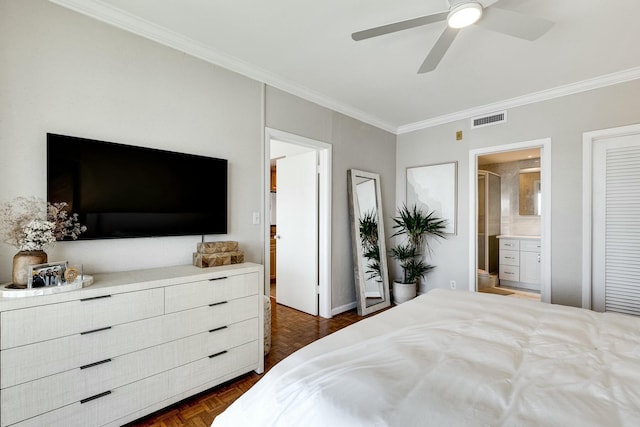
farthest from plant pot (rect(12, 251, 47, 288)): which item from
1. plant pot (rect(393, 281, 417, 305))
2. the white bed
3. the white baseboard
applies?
plant pot (rect(393, 281, 417, 305))

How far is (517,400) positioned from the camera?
2.91ft

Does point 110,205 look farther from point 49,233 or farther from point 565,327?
point 565,327

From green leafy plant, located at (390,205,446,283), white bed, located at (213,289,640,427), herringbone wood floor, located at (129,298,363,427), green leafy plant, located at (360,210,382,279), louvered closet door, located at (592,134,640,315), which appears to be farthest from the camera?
green leafy plant, located at (390,205,446,283)

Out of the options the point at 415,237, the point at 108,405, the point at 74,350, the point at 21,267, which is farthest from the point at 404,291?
the point at 21,267

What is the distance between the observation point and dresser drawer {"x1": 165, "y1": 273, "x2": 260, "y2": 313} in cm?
183

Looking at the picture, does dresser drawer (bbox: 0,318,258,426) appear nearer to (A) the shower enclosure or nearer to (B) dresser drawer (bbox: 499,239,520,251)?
(A) the shower enclosure

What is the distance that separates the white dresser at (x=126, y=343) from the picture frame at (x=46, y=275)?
5.0 inches

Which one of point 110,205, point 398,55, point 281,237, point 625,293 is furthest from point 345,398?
point 625,293

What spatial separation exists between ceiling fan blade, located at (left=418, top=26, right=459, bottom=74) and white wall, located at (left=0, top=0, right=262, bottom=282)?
61.1 inches

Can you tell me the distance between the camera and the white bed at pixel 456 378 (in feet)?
2.73

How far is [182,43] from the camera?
226 centimetres

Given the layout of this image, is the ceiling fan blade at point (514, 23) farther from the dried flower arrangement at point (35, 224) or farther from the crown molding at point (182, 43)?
the dried flower arrangement at point (35, 224)

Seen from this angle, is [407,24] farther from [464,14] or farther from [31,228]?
[31,228]

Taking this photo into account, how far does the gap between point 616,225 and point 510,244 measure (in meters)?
2.31
